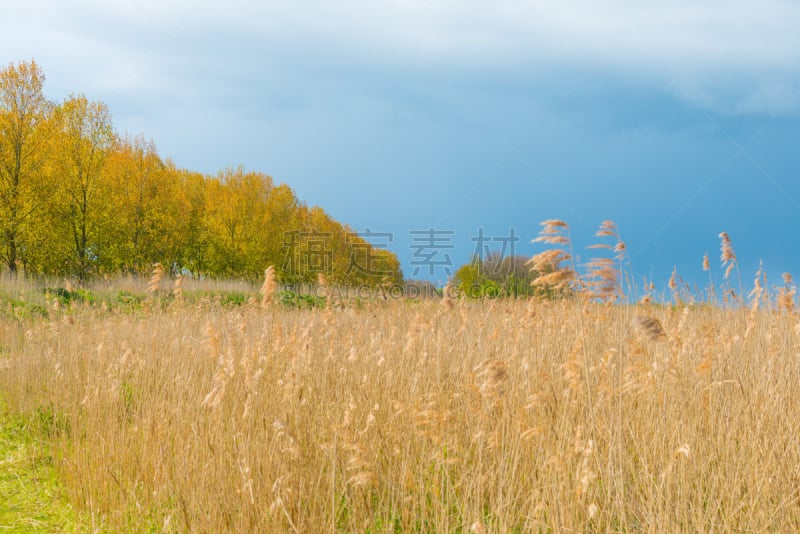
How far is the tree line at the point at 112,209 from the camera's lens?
77.9ft

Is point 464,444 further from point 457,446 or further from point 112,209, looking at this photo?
point 112,209

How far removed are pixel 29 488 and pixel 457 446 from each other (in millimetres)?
3972

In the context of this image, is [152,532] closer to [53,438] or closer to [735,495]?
[53,438]

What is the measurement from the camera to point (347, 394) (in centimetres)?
466

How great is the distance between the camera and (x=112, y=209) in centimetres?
2686

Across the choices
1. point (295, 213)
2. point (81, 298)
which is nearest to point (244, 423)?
point (81, 298)

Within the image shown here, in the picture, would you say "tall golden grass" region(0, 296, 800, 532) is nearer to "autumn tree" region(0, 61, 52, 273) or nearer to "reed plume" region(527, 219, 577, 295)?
"reed plume" region(527, 219, 577, 295)

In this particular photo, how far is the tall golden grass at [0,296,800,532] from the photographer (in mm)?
3016

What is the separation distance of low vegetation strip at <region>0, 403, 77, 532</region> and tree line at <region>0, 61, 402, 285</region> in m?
11.7

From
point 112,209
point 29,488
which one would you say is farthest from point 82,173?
point 29,488

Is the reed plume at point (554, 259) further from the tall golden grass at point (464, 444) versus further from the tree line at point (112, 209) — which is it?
the tree line at point (112, 209)

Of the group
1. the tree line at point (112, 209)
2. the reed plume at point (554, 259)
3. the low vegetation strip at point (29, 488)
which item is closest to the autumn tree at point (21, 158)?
the tree line at point (112, 209)

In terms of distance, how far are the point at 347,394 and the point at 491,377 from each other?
211cm

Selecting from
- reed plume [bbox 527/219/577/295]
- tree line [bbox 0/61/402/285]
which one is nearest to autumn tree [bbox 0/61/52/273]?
tree line [bbox 0/61/402/285]
